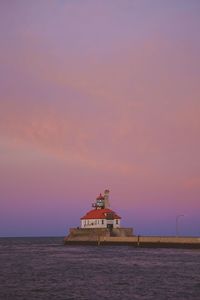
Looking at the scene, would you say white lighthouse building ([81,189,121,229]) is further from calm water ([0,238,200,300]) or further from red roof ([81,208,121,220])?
calm water ([0,238,200,300])

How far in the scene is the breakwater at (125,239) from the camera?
9661 centimetres

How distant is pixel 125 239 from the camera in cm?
10506

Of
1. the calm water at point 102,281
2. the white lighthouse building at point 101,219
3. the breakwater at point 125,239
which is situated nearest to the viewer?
the calm water at point 102,281

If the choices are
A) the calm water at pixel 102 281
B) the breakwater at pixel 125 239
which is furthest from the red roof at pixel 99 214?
the calm water at pixel 102 281

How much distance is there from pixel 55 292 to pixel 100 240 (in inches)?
2737

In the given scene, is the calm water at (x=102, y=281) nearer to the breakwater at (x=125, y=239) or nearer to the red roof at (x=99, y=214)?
the breakwater at (x=125, y=239)

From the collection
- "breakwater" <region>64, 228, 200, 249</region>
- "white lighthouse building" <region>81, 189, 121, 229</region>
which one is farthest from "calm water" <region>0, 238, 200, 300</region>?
"white lighthouse building" <region>81, 189, 121, 229</region>

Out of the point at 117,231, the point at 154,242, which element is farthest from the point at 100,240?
the point at 154,242

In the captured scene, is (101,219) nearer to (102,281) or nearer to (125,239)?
(125,239)

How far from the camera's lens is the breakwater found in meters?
96.6

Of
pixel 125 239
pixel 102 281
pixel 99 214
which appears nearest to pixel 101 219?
pixel 99 214

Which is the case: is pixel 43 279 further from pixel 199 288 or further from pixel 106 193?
pixel 106 193

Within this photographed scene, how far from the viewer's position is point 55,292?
3928 centimetres

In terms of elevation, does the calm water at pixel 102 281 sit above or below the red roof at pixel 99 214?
below
